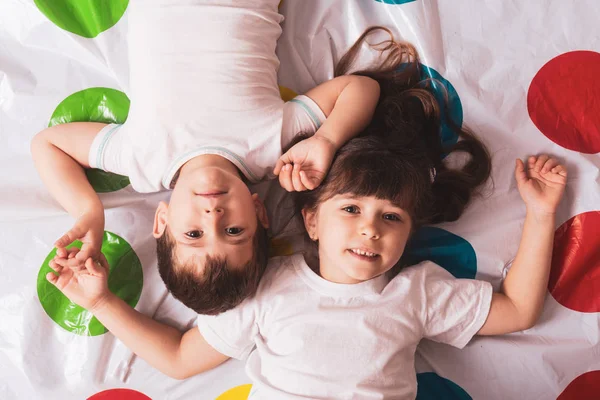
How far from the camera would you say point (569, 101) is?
1021 mm

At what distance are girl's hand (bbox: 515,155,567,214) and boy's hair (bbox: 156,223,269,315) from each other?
17.5 inches

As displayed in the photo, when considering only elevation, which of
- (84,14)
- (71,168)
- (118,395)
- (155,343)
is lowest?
(118,395)

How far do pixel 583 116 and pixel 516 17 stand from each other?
0.68 ft

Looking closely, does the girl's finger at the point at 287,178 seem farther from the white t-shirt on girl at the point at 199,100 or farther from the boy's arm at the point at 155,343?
the boy's arm at the point at 155,343

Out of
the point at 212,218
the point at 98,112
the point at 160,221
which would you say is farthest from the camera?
the point at 98,112

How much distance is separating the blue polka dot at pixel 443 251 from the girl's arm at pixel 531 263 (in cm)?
7

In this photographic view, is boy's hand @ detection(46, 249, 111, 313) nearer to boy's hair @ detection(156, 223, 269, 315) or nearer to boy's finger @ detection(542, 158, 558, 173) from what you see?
boy's hair @ detection(156, 223, 269, 315)

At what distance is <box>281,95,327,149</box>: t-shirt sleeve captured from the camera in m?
1.02

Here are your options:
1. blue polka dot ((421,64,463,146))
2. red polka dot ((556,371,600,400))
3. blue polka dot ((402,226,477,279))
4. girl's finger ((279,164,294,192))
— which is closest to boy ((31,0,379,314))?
girl's finger ((279,164,294,192))

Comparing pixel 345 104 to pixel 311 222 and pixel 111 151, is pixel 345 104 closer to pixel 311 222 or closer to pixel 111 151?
pixel 311 222

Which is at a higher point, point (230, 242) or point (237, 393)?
point (230, 242)

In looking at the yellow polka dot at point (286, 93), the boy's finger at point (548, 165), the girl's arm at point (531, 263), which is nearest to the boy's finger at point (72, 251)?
the yellow polka dot at point (286, 93)

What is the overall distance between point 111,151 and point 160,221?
0.15m

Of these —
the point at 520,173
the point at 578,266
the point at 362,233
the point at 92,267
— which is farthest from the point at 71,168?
the point at 578,266
